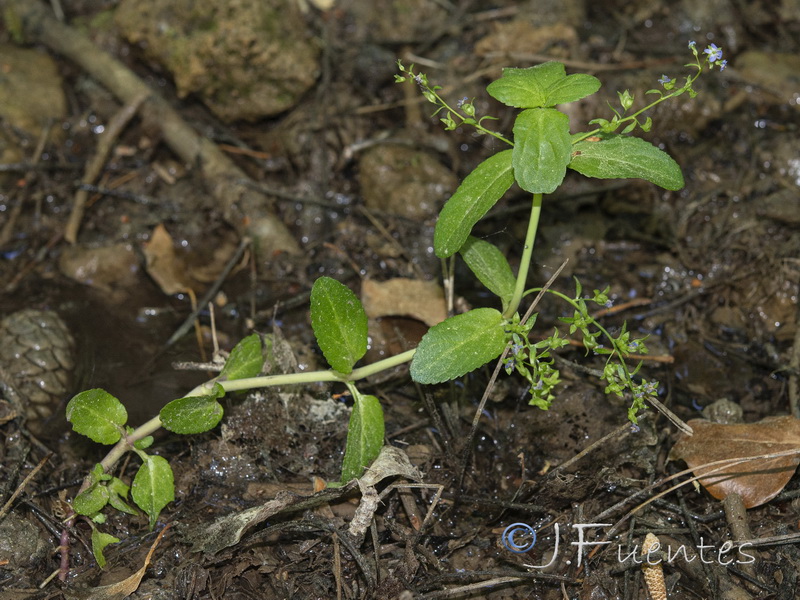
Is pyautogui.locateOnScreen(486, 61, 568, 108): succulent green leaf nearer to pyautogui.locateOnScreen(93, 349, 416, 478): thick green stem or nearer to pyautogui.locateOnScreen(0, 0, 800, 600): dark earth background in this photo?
pyautogui.locateOnScreen(93, 349, 416, 478): thick green stem

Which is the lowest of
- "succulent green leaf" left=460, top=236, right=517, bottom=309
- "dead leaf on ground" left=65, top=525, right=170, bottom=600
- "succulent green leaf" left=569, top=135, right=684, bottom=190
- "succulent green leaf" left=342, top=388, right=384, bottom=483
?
"dead leaf on ground" left=65, top=525, right=170, bottom=600

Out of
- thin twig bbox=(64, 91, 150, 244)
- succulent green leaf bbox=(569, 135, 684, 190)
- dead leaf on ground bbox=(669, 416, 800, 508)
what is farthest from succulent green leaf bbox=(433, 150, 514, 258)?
thin twig bbox=(64, 91, 150, 244)

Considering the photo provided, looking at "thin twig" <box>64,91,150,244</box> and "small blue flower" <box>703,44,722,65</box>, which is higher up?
"small blue flower" <box>703,44,722,65</box>

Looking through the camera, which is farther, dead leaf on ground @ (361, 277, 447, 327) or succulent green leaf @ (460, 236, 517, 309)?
dead leaf on ground @ (361, 277, 447, 327)

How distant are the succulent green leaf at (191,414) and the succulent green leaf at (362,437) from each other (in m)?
0.54

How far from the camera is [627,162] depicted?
2.69 meters

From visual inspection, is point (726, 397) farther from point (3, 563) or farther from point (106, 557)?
point (3, 563)

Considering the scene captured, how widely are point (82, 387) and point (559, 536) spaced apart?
229 centimetres

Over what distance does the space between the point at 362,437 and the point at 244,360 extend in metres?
0.61

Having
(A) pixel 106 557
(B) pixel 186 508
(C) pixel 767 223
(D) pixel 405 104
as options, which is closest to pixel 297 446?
(B) pixel 186 508

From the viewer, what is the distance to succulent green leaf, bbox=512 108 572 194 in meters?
2.56

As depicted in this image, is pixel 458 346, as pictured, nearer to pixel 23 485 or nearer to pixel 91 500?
pixel 91 500

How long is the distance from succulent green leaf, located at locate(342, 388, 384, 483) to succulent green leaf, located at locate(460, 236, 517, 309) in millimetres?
692

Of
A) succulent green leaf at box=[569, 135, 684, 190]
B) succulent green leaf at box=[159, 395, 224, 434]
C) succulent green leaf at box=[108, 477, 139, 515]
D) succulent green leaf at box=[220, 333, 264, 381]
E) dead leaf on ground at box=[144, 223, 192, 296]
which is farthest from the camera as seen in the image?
dead leaf on ground at box=[144, 223, 192, 296]
